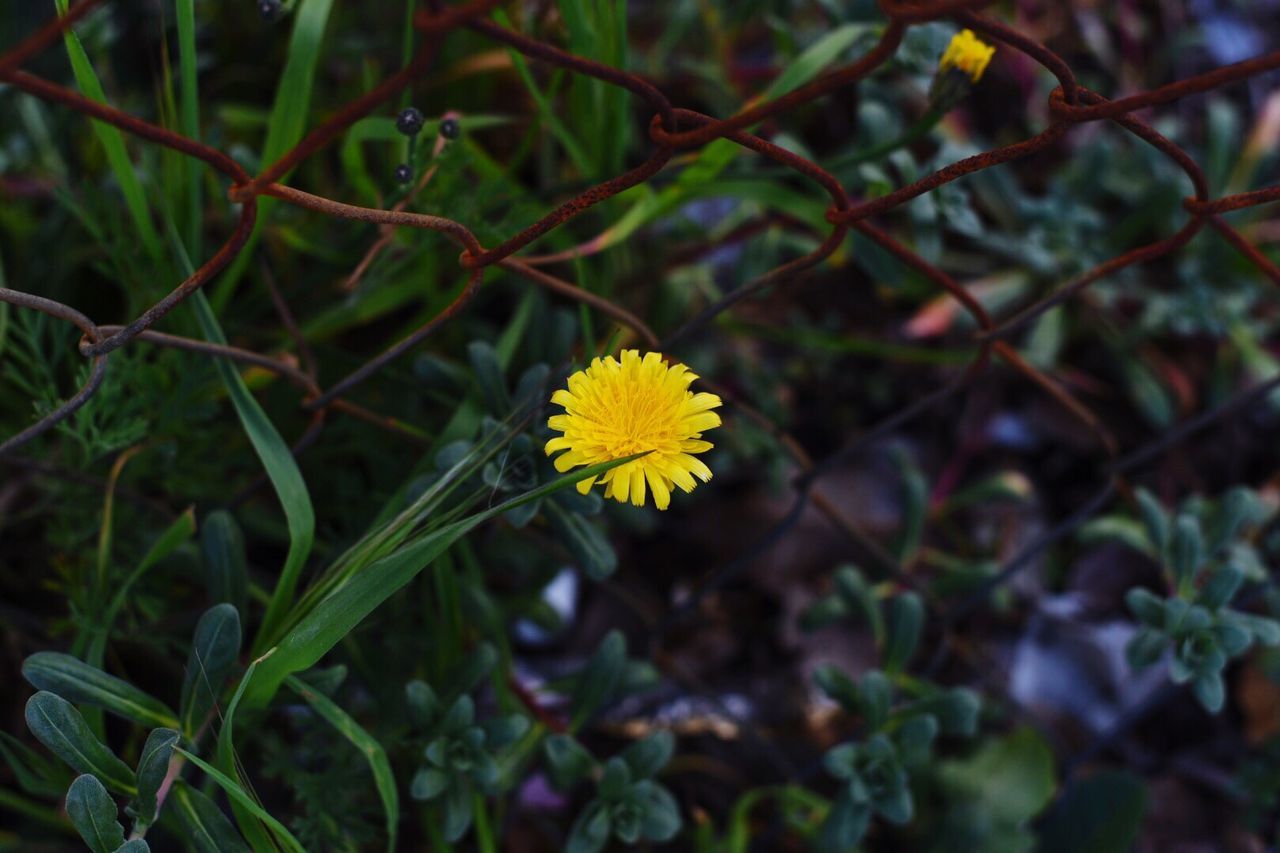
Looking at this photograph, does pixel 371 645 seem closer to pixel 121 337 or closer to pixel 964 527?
pixel 121 337

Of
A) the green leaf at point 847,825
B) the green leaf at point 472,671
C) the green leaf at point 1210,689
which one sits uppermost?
the green leaf at point 1210,689

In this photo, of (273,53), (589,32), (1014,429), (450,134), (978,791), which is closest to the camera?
(450,134)

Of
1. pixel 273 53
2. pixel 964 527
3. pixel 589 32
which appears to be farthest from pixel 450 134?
pixel 964 527

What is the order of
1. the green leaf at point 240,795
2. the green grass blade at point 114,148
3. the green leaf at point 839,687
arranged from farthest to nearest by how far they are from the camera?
the green leaf at point 839,687 < the green grass blade at point 114,148 < the green leaf at point 240,795

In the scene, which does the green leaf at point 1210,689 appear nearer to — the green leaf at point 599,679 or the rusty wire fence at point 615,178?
the rusty wire fence at point 615,178

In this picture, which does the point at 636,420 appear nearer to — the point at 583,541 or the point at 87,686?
the point at 583,541

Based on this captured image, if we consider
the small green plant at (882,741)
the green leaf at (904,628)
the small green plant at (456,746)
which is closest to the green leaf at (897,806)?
the small green plant at (882,741)

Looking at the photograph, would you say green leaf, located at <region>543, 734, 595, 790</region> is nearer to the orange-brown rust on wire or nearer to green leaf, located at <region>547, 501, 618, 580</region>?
green leaf, located at <region>547, 501, 618, 580</region>

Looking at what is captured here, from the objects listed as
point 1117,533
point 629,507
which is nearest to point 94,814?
point 629,507
